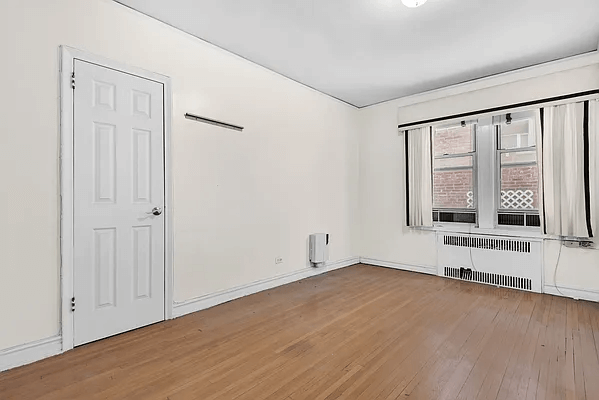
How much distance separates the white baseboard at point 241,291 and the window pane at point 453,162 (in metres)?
2.21

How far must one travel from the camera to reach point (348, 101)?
541 centimetres

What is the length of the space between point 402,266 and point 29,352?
181 inches

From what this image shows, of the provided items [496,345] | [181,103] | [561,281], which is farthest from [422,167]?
[181,103]

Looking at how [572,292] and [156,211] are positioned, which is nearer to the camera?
[156,211]

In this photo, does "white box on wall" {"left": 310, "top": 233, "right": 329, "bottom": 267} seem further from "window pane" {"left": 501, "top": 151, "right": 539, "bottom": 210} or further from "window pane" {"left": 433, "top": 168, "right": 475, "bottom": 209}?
"window pane" {"left": 501, "top": 151, "right": 539, "bottom": 210}

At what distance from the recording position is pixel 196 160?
3289 millimetres

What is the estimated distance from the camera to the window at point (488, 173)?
4105 millimetres

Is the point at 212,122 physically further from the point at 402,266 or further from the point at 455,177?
the point at 402,266

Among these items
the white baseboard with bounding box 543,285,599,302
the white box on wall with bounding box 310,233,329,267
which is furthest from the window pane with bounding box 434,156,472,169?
the white box on wall with bounding box 310,233,329,267

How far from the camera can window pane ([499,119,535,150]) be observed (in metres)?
4.11

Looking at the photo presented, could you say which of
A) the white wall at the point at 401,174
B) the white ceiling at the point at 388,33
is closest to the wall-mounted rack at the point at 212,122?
the white ceiling at the point at 388,33

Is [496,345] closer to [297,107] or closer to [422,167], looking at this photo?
[422,167]

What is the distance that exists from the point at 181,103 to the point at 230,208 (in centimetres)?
119

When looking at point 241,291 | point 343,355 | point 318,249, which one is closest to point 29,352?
point 241,291
